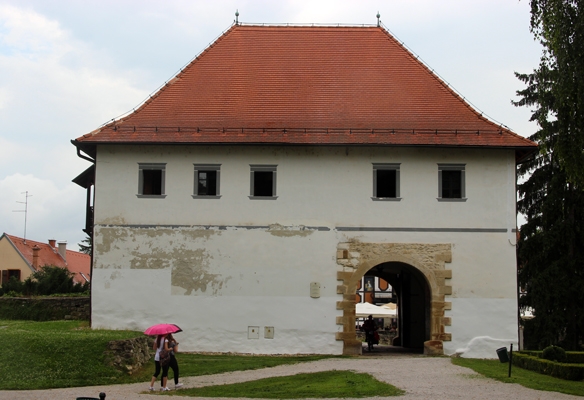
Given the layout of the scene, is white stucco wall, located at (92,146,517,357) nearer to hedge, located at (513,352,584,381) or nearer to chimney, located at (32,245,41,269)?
hedge, located at (513,352,584,381)

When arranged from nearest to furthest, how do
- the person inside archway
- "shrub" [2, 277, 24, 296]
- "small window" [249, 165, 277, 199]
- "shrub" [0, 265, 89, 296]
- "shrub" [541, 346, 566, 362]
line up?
"shrub" [541, 346, 566, 362], "small window" [249, 165, 277, 199], the person inside archway, "shrub" [0, 265, 89, 296], "shrub" [2, 277, 24, 296]

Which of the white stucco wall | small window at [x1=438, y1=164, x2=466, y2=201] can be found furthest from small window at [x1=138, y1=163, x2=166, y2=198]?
small window at [x1=438, y1=164, x2=466, y2=201]

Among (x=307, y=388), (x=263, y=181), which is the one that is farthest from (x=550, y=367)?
(x=263, y=181)

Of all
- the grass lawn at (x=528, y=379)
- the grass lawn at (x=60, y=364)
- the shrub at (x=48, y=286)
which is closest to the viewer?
the grass lawn at (x=528, y=379)

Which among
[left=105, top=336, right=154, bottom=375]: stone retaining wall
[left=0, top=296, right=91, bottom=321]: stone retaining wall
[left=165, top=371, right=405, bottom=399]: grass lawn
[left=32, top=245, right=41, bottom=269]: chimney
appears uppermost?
[left=32, top=245, right=41, bottom=269]: chimney

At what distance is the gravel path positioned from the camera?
47.4 ft

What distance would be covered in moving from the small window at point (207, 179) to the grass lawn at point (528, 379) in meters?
9.40

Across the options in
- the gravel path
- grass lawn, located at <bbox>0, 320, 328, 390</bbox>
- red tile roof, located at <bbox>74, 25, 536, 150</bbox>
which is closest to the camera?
the gravel path

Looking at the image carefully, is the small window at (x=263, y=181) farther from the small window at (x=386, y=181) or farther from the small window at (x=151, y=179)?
the small window at (x=386, y=181)

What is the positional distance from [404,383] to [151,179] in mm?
12296

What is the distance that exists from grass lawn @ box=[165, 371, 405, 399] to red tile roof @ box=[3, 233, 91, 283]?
34570 millimetres

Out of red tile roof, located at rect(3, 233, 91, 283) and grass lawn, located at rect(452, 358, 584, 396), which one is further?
red tile roof, located at rect(3, 233, 91, 283)

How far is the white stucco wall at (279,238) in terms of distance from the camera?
24.0 meters

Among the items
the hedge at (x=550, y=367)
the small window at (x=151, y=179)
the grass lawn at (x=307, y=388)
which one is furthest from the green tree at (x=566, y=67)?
the small window at (x=151, y=179)
